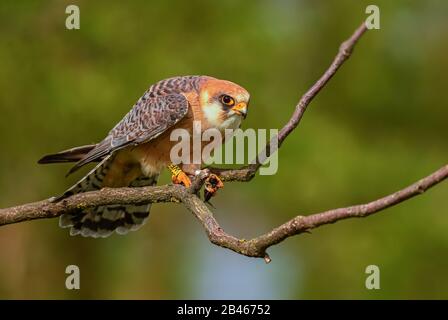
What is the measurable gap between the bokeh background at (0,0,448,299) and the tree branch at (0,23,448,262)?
12.9 ft

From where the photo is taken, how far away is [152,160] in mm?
4777

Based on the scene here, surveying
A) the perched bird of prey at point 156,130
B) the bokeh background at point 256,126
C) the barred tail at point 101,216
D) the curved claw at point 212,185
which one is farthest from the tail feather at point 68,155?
the bokeh background at point 256,126

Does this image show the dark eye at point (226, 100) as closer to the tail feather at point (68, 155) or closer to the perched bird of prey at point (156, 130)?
the perched bird of prey at point (156, 130)

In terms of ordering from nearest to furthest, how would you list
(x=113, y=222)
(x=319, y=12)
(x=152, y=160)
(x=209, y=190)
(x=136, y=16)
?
(x=209, y=190)
(x=152, y=160)
(x=113, y=222)
(x=136, y=16)
(x=319, y=12)

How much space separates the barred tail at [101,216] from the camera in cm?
482

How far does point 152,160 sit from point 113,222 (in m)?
0.71

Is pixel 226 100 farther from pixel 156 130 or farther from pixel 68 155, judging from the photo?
pixel 68 155

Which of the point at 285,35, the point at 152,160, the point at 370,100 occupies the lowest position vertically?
the point at 152,160

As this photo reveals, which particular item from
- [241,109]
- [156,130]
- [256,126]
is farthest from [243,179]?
[256,126]

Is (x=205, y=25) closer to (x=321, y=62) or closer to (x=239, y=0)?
(x=239, y=0)

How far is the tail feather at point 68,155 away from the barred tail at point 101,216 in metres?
0.14

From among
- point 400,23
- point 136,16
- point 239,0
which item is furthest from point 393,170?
point 136,16

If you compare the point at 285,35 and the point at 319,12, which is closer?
the point at 285,35

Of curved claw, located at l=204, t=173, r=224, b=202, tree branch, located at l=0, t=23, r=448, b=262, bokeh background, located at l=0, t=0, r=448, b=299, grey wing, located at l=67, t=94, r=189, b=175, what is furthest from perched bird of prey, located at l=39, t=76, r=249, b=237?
bokeh background, located at l=0, t=0, r=448, b=299
